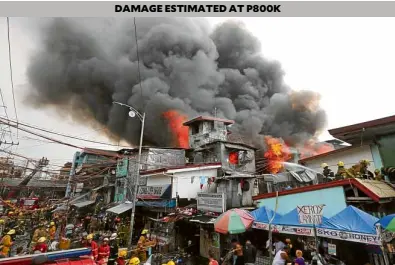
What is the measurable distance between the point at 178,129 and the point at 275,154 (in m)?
18.5

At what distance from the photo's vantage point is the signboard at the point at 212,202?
1408cm

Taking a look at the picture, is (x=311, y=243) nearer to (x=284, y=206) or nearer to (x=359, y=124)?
(x=284, y=206)

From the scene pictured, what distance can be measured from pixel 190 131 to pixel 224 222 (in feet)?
84.1

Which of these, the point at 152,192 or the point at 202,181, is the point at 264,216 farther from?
the point at 152,192

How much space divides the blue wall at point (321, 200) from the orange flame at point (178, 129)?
2966cm

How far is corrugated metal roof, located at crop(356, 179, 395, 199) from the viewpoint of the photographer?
8.38 m

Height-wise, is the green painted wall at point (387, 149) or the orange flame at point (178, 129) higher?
the orange flame at point (178, 129)

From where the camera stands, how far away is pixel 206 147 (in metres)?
28.5

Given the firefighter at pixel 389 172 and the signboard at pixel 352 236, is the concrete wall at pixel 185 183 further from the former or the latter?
the firefighter at pixel 389 172

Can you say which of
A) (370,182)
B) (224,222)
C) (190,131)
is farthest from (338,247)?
(190,131)

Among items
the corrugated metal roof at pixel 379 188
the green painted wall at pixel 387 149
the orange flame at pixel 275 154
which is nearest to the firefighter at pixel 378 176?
the corrugated metal roof at pixel 379 188

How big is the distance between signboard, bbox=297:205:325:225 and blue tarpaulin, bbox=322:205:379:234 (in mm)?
296

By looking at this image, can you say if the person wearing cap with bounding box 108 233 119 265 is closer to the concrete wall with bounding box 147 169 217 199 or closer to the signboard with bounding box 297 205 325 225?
the concrete wall with bounding box 147 169 217 199

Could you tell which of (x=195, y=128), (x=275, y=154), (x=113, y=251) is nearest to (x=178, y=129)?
(x=195, y=128)
